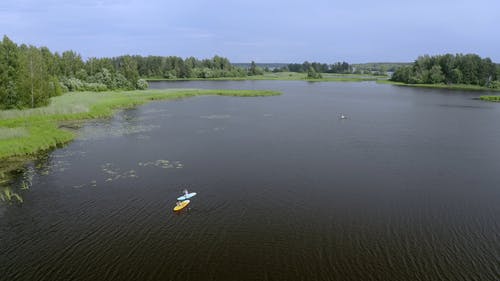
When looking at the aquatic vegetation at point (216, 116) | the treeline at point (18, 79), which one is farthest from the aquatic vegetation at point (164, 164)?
the treeline at point (18, 79)

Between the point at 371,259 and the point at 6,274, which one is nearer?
the point at 6,274

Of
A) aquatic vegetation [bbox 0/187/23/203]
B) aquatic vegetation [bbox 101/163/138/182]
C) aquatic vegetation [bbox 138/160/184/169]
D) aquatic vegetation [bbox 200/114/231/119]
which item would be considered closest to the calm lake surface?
aquatic vegetation [bbox 101/163/138/182]

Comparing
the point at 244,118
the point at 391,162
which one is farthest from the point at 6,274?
the point at 244,118

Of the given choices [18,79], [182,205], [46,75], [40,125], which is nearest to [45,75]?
[46,75]

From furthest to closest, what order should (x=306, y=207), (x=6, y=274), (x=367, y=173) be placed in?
(x=367, y=173) → (x=306, y=207) → (x=6, y=274)

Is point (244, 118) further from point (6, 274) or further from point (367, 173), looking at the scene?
point (6, 274)

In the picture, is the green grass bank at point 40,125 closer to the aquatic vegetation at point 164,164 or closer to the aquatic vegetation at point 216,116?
the aquatic vegetation at point 164,164

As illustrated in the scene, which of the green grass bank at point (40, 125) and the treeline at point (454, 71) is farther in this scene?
the treeline at point (454, 71)
